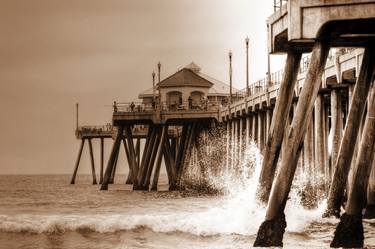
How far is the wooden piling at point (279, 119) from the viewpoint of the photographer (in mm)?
16469

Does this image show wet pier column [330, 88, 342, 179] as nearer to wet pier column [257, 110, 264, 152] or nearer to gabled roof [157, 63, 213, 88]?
wet pier column [257, 110, 264, 152]

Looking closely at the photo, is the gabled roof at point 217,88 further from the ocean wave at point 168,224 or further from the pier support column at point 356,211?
the pier support column at point 356,211

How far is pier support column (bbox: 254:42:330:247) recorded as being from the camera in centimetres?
1441

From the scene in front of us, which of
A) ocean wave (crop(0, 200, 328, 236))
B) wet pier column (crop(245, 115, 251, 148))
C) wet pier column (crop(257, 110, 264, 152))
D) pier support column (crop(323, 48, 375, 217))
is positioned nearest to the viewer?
pier support column (crop(323, 48, 375, 217))

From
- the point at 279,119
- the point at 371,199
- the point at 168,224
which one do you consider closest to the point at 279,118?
the point at 279,119

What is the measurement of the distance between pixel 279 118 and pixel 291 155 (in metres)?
2.27

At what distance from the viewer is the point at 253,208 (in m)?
19.2

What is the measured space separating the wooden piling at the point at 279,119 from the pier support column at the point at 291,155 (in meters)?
1.81

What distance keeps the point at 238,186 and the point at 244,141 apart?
254 centimetres

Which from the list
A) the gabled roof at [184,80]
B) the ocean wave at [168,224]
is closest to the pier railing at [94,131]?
the gabled roof at [184,80]

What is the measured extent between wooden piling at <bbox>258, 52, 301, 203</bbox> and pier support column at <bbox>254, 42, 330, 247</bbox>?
5.94ft

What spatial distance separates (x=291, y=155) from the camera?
14539 millimetres

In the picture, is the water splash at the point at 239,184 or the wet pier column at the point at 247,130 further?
the wet pier column at the point at 247,130

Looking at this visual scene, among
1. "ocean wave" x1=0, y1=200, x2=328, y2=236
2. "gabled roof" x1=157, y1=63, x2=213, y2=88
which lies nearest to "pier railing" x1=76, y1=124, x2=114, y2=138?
"gabled roof" x1=157, y1=63, x2=213, y2=88
